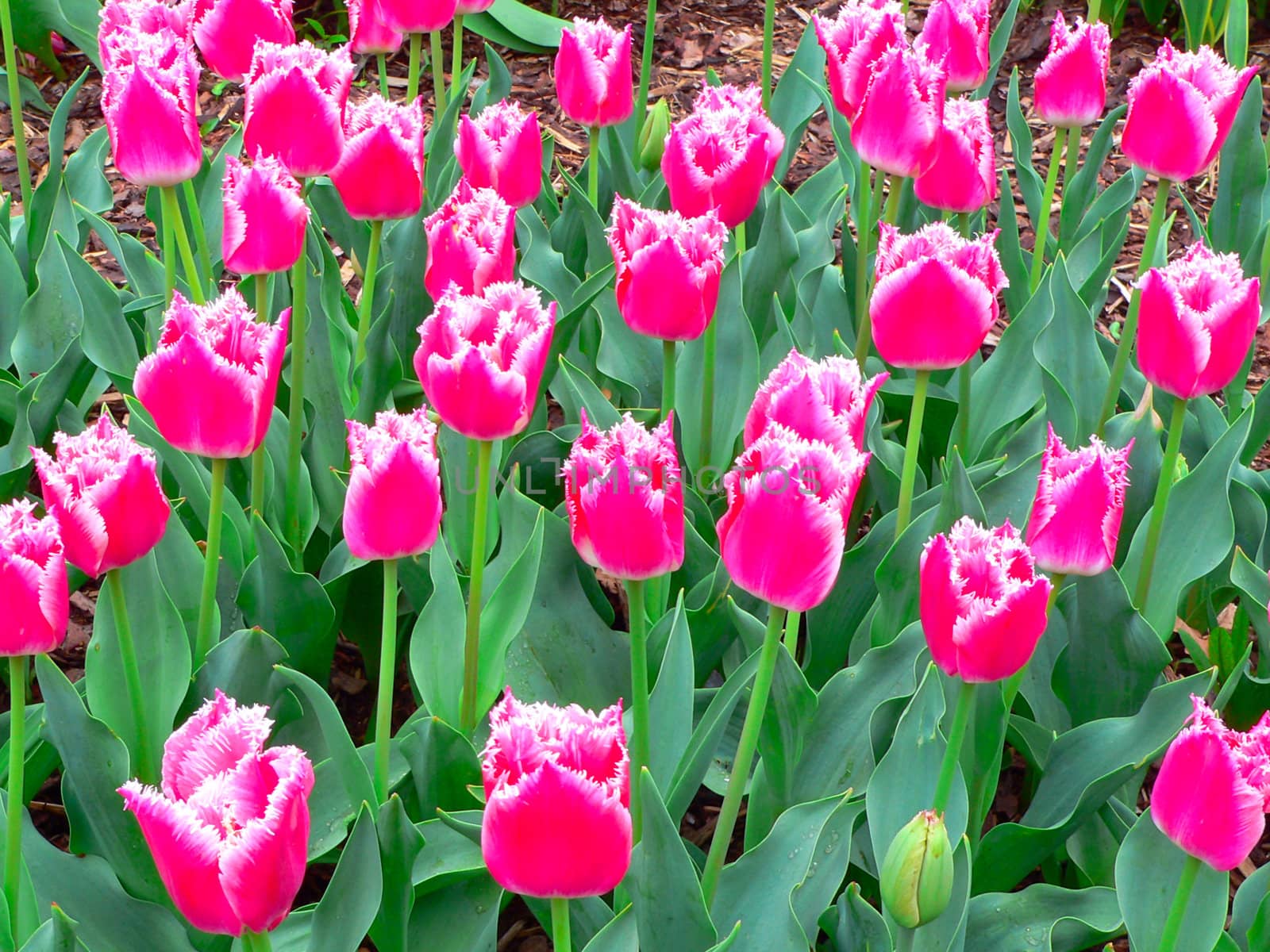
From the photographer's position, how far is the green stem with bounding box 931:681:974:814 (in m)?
1.20

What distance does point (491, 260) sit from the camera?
154 centimetres

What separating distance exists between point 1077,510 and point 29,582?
90cm

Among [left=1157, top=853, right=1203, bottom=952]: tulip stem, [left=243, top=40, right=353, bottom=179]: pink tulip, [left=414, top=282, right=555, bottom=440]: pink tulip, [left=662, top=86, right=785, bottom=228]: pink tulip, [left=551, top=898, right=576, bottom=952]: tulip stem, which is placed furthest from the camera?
[left=662, top=86, right=785, bottom=228]: pink tulip

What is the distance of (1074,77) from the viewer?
2021 millimetres

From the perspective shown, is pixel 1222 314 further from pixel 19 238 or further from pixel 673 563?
pixel 19 238

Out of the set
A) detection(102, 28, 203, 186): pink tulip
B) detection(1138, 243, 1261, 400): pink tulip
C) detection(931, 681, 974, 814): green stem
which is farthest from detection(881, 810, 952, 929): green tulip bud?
detection(102, 28, 203, 186): pink tulip

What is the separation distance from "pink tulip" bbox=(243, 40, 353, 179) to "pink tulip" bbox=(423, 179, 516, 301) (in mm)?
167

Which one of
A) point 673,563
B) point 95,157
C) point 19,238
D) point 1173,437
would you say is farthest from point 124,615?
point 95,157

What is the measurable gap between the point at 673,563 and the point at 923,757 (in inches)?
12.2

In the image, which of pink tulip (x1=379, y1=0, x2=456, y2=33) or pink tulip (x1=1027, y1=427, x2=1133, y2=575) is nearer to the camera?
pink tulip (x1=1027, y1=427, x2=1133, y2=575)

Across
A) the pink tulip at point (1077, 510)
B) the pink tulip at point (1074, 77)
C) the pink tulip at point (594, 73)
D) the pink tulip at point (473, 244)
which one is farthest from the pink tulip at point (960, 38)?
the pink tulip at point (1077, 510)

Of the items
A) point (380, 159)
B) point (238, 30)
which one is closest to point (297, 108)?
point (380, 159)

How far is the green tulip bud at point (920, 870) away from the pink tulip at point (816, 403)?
31 cm

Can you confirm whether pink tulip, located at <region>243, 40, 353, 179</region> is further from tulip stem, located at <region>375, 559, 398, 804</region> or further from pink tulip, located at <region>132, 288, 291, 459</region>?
tulip stem, located at <region>375, 559, 398, 804</region>
